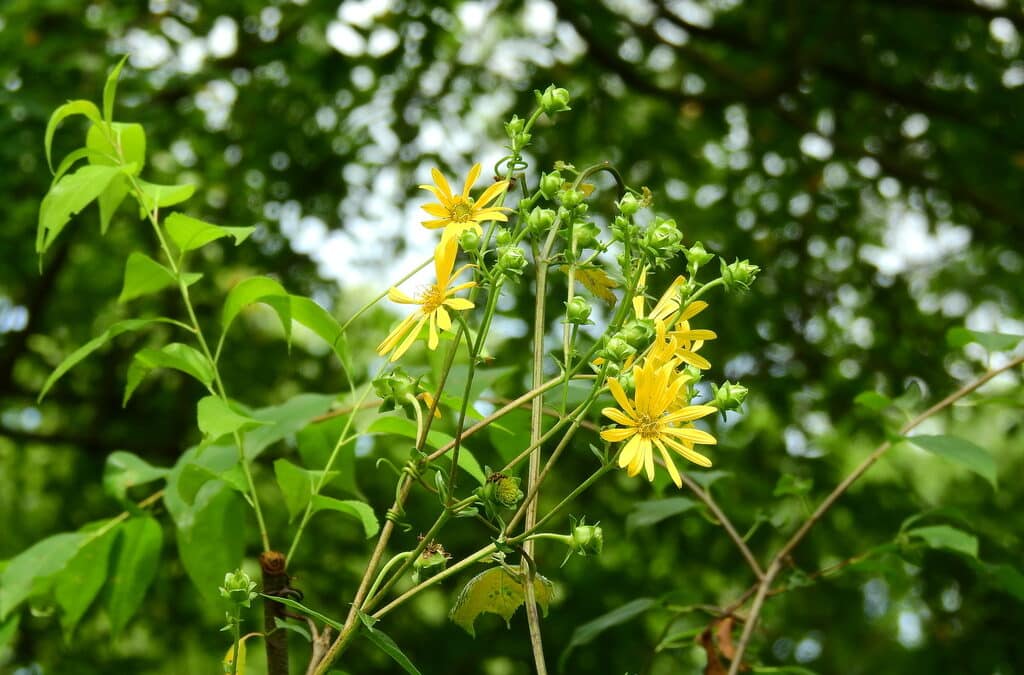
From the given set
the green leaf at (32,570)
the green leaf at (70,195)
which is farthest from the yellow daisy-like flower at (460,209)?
the green leaf at (32,570)

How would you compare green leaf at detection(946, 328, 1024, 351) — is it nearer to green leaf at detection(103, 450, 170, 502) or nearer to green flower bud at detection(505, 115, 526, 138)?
green flower bud at detection(505, 115, 526, 138)

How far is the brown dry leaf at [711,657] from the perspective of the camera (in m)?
1.55

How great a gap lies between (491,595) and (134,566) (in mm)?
860

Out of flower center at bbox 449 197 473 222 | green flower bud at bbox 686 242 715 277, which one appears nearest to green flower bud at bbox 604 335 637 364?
green flower bud at bbox 686 242 715 277

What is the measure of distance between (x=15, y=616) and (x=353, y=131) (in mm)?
3565

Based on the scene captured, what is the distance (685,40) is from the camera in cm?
568

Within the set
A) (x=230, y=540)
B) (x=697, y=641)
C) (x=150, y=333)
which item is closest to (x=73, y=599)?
(x=230, y=540)

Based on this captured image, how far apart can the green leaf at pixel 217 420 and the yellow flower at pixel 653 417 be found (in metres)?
0.42

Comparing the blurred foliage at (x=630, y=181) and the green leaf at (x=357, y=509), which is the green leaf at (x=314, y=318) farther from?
the blurred foliage at (x=630, y=181)

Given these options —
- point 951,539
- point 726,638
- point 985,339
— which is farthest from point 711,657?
point 985,339

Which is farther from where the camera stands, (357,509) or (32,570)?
(32,570)

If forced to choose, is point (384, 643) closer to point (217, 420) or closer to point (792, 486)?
point (217, 420)

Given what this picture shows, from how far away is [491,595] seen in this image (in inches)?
39.1

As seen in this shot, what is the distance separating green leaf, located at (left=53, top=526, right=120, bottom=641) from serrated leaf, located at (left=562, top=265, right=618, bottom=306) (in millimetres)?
961
